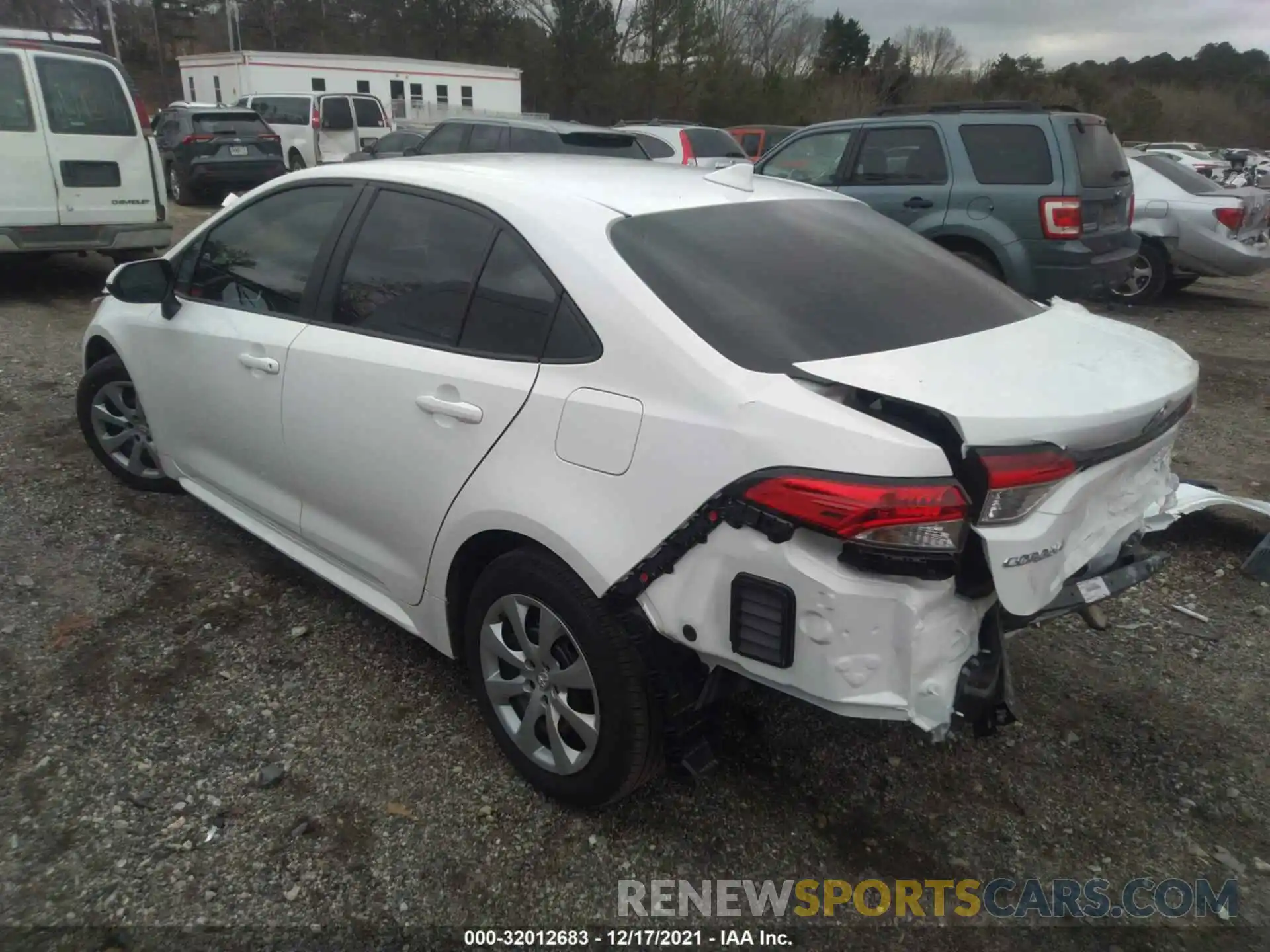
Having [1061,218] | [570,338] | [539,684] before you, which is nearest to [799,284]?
[570,338]

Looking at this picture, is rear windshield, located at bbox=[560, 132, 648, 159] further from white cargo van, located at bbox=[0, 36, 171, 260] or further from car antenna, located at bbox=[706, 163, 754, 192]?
car antenna, located at bbox=[706, 163, 754, 192]

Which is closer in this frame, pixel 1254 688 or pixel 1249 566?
pixel 1254 688

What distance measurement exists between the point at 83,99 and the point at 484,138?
16.8 feet

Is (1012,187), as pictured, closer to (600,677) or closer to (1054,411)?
(1054,411)

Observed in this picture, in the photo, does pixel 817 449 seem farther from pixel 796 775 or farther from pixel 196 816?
pixel 196 816

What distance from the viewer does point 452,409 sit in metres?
2.49

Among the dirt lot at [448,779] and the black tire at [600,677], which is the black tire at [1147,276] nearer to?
the dirt lot at [448,779]

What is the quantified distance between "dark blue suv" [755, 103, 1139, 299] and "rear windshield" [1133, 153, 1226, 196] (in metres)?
2.32

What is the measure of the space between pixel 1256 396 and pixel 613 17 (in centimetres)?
4078

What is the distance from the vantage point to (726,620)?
2025mm

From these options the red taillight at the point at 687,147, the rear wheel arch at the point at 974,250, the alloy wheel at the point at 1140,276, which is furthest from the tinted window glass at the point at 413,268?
the red taillight at the point at 687,147

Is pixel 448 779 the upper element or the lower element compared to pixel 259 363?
lower

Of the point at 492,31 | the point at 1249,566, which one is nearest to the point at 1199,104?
the point at 492,31

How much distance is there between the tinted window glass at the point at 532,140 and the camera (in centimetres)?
1076
